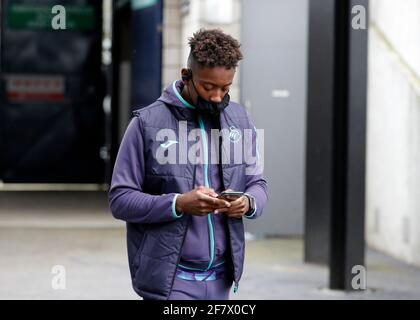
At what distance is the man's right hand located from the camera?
3305 mm

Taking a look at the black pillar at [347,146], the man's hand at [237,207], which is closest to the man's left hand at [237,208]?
the man's hand at [237,207]

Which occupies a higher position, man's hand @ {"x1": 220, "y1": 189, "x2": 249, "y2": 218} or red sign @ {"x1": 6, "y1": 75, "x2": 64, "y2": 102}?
red sign @ {"x1": 6, "y1": 75, "x2": 64, "y2": 102}

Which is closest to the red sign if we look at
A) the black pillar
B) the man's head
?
the black pillar

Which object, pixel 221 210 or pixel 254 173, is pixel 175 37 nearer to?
pixel 254 173

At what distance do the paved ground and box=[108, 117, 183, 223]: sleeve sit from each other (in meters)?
4.23

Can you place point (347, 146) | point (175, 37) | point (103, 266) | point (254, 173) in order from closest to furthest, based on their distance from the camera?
1. point (254, 173)
2. point (347, 146)
3. point (103, 266)
4. point (175, 37)

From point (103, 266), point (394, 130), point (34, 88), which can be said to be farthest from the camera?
point (34, 88)

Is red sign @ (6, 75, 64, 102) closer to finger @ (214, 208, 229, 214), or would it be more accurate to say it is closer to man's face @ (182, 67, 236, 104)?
man's face @ (182, 67, 236, 104)

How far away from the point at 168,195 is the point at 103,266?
19.5ft

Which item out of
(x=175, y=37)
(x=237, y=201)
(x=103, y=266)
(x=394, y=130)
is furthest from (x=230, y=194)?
(x=175, y=37)

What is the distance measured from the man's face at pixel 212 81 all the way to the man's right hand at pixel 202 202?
317 millimetres

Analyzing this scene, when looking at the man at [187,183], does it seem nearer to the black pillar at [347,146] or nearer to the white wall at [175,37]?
the black pillar at [347,146]

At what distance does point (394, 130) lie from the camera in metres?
10.3
